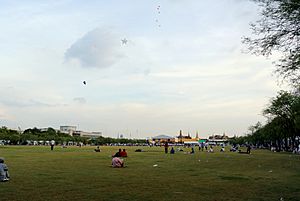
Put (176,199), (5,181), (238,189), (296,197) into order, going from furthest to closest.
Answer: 1. (5,181)
2. (238,189)
3. (296,197)
4. (176,199)

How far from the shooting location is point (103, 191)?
15805 mm

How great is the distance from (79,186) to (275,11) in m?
12.4

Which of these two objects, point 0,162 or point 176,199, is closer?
point 176,199

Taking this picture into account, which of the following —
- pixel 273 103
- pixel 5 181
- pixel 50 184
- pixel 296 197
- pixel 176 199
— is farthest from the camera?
pixel 273 103

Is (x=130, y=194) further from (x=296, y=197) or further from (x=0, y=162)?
(x=0, y=162)

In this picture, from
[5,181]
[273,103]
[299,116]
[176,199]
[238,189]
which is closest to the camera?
[176,199]

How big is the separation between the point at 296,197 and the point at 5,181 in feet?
44.4

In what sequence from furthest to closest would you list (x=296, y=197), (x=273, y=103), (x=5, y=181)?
1. (x=273, y=103)
2. (x=5, y=181)
3. (x=296, y=197)

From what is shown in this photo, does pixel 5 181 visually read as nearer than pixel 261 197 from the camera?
No

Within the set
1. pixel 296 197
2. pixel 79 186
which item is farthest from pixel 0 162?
pixel 296 197

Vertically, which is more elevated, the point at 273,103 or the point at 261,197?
the point at 273,103

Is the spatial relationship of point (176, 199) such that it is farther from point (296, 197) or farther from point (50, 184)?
point (50, 184)

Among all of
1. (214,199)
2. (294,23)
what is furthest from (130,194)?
(294,23)

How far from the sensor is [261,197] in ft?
48.7
